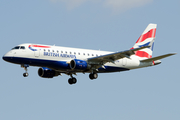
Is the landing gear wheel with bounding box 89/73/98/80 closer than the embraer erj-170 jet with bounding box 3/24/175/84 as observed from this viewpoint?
No

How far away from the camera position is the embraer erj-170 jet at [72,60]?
47.5 metres

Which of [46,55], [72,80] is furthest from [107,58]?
[46,55]

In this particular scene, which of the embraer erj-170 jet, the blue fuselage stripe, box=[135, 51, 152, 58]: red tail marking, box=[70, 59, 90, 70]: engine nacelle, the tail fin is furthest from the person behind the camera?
the tail fin

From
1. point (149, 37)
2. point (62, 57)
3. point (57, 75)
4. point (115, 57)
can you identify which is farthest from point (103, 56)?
point (149, 37)

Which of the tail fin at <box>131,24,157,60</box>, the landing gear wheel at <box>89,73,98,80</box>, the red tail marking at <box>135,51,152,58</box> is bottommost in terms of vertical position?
the landing gear wheel at <box>89,73,98,80</box>

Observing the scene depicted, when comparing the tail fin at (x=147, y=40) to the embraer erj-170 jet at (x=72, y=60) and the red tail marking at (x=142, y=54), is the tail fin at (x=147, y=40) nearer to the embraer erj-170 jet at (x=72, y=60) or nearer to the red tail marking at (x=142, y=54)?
the red tail marking at (x=142, y=54)

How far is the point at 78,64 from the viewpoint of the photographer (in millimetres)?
48531

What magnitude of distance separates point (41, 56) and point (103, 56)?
324 inches

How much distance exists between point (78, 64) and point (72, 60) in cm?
102

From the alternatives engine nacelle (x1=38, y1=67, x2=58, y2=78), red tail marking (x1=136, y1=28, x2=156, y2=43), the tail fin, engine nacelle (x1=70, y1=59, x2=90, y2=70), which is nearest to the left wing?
engine nacelle (x1=70, y1=59, x2=90, y2=70)

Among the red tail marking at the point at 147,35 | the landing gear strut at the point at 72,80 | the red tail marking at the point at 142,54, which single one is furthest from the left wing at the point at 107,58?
the red tail marking at the point at 147,35

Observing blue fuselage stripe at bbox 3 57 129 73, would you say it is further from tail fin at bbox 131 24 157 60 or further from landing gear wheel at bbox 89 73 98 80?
tail fin at bbox 131 24 157 60

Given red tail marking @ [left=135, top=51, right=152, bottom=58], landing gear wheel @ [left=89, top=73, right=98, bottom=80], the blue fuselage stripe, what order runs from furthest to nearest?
red tail marking @ [left=135, top=51, right=152, bottom=58]
landing gear wheel @ [left=89, top=73, right=98, bottom=80]
the blue fuselage stripe

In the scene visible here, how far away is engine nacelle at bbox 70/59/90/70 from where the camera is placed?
159ft
